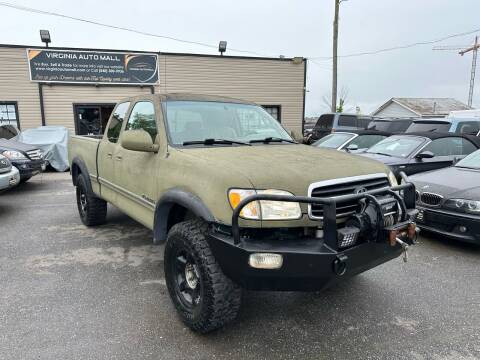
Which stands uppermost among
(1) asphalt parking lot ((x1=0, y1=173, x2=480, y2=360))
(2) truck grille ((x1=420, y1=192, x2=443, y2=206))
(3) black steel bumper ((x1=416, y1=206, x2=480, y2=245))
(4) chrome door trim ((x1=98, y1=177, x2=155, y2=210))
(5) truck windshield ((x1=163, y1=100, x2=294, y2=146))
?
(5) truck windshield ((x1=163, y1=100, x2=294, y2=146))

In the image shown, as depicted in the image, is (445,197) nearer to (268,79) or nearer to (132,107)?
(132,107)

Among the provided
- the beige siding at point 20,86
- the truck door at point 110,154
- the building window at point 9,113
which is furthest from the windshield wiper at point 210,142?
the building window at point 9,113

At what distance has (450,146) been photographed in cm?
757

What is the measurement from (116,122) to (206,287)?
9.41 ft

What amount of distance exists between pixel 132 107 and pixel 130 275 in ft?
6.21

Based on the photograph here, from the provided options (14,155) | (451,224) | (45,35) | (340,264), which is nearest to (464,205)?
(451,224)

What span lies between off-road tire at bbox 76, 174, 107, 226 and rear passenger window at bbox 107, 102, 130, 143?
1067 millimetres

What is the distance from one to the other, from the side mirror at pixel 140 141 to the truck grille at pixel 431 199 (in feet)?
12.1

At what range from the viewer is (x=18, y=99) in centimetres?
1397

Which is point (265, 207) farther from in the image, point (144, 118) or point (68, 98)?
point (68, 98)

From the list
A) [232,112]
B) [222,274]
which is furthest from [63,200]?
[222,274]

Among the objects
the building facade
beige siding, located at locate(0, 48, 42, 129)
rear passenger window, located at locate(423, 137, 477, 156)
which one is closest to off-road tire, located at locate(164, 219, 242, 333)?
rear passenger window, located at locate(423, 137, 477, 156)

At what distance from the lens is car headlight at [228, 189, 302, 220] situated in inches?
96.4

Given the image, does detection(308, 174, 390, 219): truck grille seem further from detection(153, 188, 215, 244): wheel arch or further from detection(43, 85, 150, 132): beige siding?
detection(43, 85, 150, 132): beige siding
